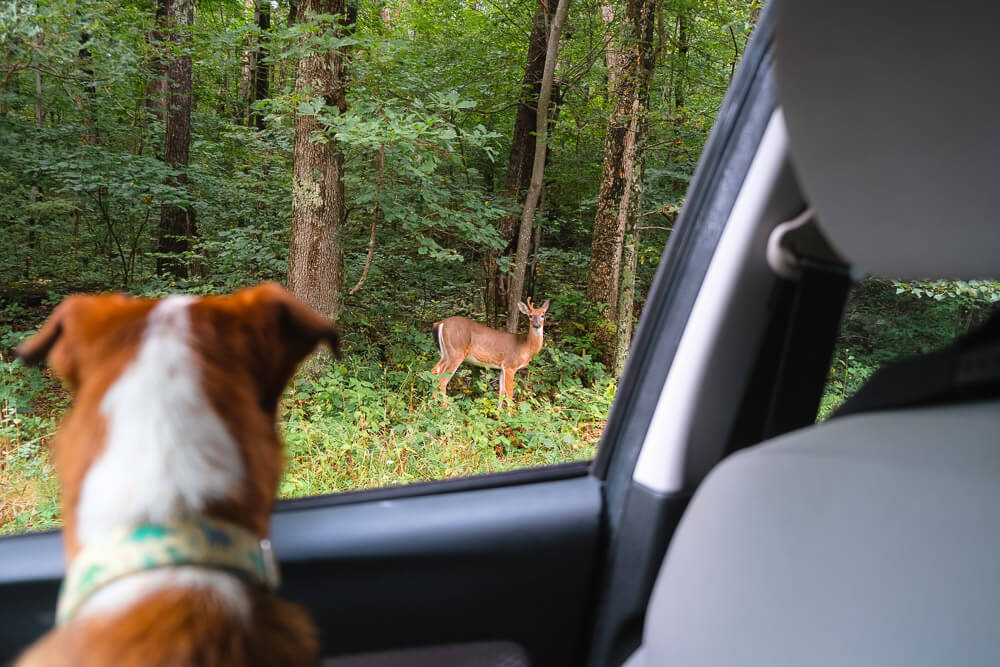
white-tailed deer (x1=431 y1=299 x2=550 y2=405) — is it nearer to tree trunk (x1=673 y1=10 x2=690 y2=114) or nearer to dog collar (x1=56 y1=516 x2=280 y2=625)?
tree trunk (x1=673 y1=10 x2=690 y2=114)

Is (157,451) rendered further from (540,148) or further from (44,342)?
(540,148)

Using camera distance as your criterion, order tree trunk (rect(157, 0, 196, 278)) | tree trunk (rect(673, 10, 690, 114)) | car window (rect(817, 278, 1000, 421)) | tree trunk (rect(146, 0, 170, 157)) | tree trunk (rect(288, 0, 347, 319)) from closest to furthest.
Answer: car window (rect(817, 278, 1000, 421))
tree trunk (rect(288, 0, 347, 319))
tree trunk (rect(157, 0, 196, 278))
tree trunk (rect(146, 0, 170, 157))
tree trunk (rect(673, 10, 690, 114))

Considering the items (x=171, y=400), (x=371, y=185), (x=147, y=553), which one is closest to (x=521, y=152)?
(x=371, y=185)

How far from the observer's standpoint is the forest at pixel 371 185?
15.5 feet

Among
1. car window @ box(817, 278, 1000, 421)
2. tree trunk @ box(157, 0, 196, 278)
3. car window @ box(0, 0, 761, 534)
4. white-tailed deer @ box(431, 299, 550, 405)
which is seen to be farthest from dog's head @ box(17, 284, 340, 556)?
white-tailed deer @ box(431, 299, 550, 405)

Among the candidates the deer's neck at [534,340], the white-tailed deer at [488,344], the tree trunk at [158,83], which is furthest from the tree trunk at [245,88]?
the deer's neck at [534,340]

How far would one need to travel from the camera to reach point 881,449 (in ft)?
3.73

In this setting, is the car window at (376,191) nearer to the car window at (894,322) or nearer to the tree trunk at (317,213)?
the tree trunk at (317,213)

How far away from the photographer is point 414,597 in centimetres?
165

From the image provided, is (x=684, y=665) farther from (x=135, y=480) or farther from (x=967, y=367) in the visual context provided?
(x=135, y=480)

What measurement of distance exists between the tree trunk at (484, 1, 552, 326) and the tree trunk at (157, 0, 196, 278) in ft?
12.5

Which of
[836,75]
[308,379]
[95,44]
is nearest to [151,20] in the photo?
[95,44]

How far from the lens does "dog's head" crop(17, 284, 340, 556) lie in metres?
0.94

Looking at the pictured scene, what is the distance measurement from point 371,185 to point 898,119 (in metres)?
5.82
